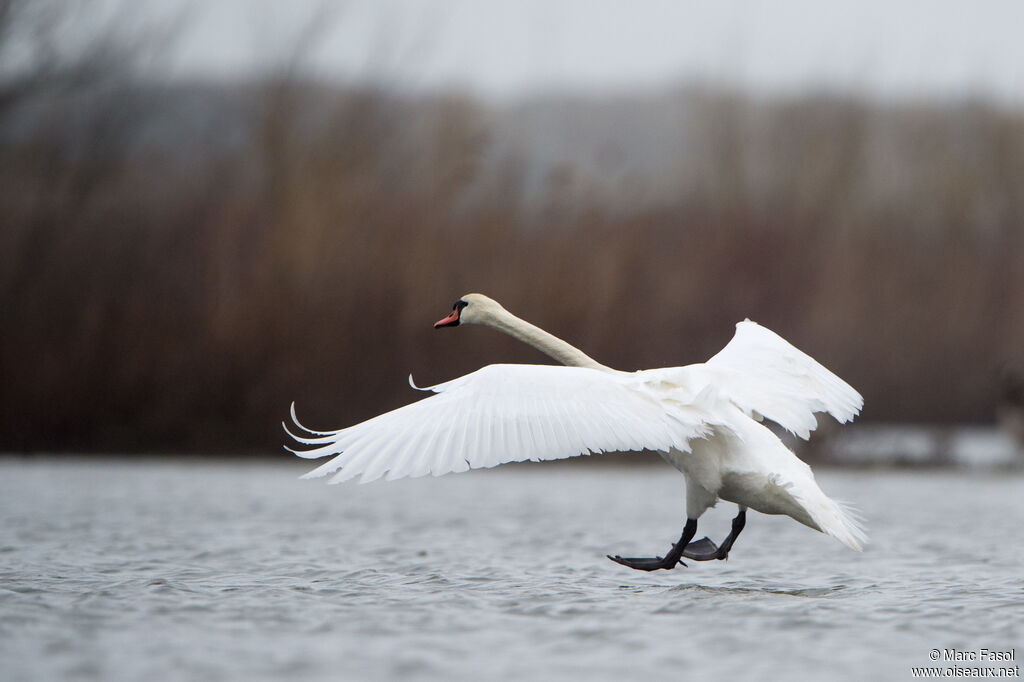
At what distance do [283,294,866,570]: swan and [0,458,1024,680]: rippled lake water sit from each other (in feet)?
1.57

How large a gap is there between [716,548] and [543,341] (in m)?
1.51

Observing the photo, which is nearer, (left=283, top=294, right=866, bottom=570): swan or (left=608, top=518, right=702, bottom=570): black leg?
(left=283, top=294, right=866, bottom=570): swan

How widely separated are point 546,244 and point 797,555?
7366 mm

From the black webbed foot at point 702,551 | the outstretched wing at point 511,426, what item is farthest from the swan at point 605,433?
the black webbed foot at point 702,551

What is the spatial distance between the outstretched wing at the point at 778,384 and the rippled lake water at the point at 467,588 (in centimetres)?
85

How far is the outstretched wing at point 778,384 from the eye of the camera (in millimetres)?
7527

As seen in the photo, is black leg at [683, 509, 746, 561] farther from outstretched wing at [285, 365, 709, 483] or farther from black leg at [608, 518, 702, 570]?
outstretched wing at [285, 365, 709, 483]

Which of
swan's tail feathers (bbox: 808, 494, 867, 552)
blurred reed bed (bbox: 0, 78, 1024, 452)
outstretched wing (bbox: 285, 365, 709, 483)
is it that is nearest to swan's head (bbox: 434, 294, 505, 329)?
outstretched wing (bbox: 285, 365, 709, 483)

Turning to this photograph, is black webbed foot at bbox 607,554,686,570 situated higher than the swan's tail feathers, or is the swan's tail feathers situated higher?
the swan's tail feathers

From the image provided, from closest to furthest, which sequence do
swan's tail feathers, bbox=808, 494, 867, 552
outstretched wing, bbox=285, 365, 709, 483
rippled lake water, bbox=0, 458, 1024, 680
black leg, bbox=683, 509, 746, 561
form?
1. rippled lake water, bbox=0, 458, 1024, 680
2. outstretched wing, bbox=285, 365, 709, 483
3. swan's tail feathers, bbox=808, 494, 867, 552
4. black leg, bbox=683, 509, 746, 561

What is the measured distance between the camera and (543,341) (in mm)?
8312

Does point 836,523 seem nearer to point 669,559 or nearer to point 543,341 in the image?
point 669,559

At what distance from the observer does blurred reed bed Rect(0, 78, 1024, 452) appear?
1441 centimetres

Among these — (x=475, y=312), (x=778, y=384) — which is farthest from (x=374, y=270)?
(x=778, y=384)
